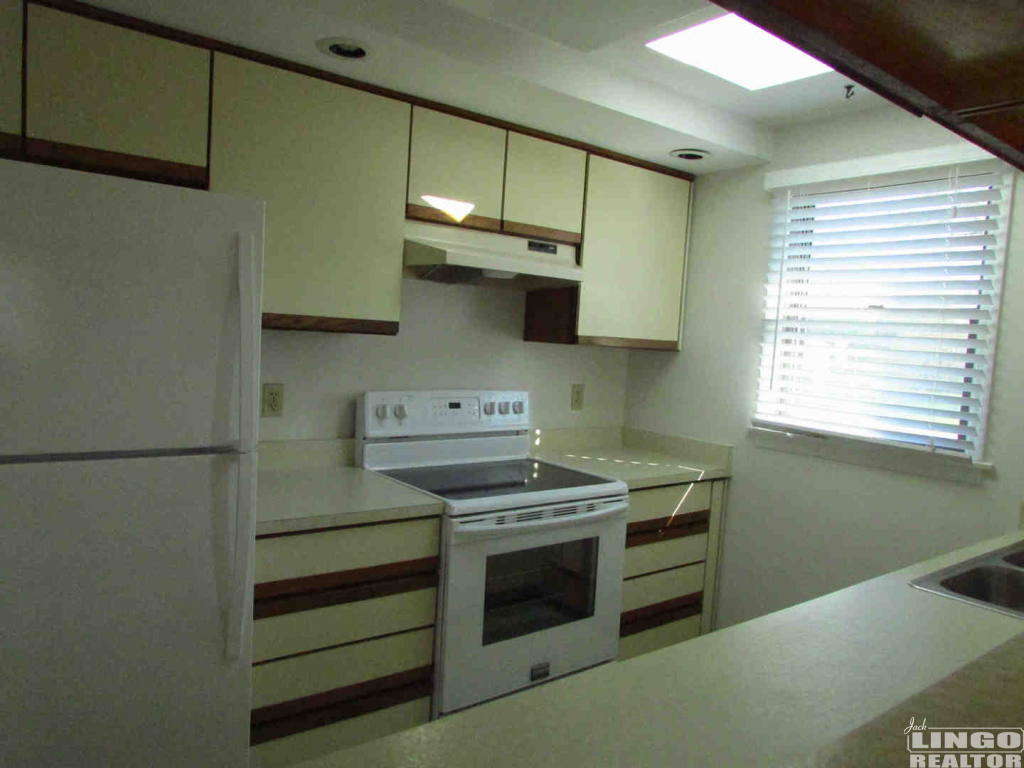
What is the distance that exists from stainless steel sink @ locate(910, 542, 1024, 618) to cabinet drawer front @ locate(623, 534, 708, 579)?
1.23 metres

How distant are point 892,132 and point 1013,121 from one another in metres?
1.82

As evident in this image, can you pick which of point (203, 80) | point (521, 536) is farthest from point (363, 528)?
point (203, 80)

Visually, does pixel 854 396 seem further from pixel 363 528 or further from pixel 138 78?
pixel 138 78

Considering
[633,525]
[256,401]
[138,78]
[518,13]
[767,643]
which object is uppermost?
[518,13]

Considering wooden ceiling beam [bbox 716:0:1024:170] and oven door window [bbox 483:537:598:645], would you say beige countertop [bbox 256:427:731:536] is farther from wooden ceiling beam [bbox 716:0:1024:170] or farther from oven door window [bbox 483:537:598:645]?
wooden ceiling beam [bbox 716:0:1024:170]

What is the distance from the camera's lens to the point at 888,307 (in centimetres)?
241

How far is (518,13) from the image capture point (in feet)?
5.70

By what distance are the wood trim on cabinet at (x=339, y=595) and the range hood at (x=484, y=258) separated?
0.98m

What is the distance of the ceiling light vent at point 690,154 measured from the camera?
2.76m

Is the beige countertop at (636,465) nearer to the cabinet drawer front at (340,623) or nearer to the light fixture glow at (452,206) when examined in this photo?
the cabinet drawer front at (340,623)

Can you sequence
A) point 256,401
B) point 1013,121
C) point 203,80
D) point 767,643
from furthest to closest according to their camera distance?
point 203,80 → point 256,401 → point 767,643 → point 1013,121

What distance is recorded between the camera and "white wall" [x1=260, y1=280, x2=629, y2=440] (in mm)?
2467

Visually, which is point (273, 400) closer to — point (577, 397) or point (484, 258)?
point (484, 258)

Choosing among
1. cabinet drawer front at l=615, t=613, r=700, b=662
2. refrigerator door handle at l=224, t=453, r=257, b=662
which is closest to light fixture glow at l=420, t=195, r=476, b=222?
refrigerator door handle at l=224, t=453, r=257, b=662
